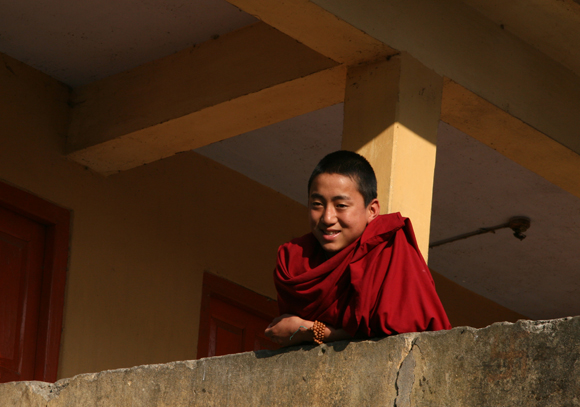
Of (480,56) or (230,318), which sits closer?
(480,56)

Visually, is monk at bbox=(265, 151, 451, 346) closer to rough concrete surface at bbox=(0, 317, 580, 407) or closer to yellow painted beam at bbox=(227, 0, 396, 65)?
rough concrete surface at bbox=(0, 317, 580, 407)

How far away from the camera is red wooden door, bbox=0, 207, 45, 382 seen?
5.47 meters

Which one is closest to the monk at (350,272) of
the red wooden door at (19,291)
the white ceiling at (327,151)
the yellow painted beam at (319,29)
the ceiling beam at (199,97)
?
the yellow painted beam at (319,29)

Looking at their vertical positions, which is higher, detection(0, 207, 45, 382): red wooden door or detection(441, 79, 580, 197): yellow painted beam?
detection(441, 79, 580, 197): yellow painted beam

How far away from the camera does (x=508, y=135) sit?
485cm

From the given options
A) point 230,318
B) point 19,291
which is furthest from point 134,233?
point 230,318

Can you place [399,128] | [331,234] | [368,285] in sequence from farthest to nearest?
[399,128]
[331,234]
[368,285]

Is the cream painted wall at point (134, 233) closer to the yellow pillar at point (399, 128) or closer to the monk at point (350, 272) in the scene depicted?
the yellow pillar at point (399, 128)

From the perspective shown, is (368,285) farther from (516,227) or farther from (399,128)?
(516,227)

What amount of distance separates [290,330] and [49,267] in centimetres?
301

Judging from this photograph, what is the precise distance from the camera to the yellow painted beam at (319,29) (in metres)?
4.07

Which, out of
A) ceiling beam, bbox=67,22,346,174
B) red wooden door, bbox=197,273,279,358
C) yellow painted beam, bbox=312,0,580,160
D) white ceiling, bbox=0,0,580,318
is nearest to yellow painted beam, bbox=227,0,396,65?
yellow painted beam, bbox=312,0,580,160

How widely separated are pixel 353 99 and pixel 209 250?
2521mm

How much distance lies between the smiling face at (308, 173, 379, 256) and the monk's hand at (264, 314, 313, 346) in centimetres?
27
